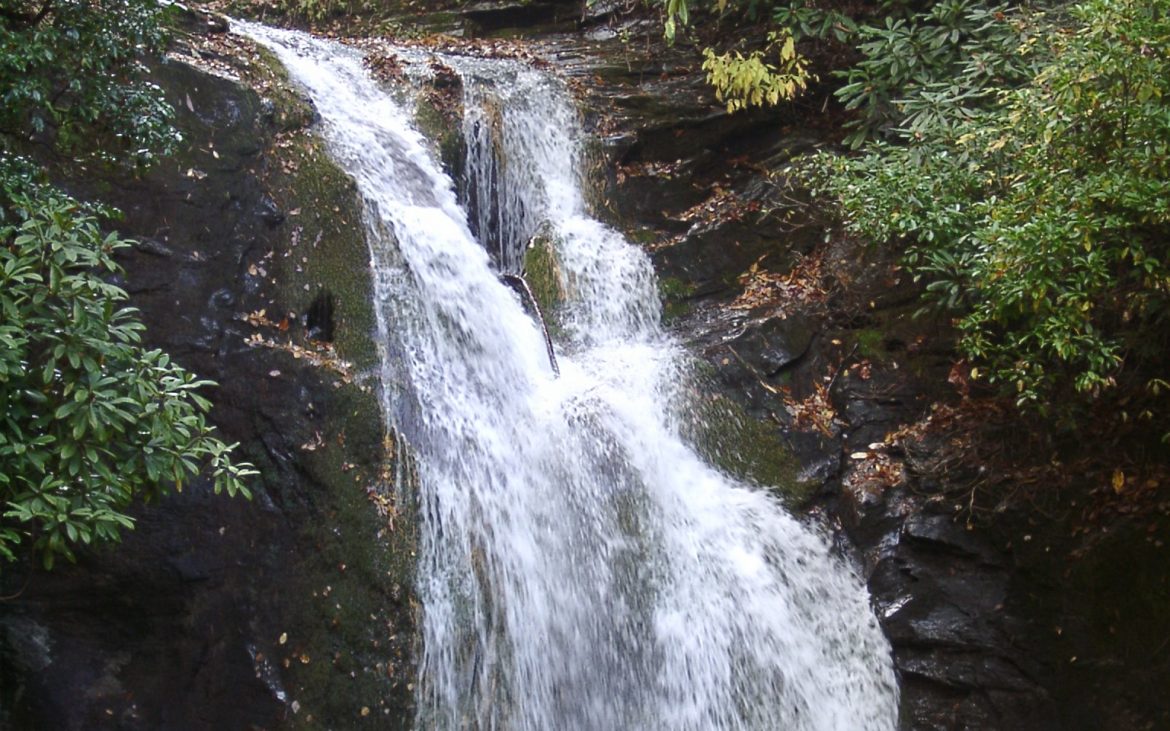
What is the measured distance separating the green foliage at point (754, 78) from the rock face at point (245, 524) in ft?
12.8

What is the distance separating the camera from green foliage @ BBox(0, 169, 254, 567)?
11.0 feet

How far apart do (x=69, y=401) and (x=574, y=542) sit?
3.44 metres

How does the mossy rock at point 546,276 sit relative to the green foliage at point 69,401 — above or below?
below

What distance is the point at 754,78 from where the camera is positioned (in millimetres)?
8430

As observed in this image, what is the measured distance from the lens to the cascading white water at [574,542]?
568 centimetres

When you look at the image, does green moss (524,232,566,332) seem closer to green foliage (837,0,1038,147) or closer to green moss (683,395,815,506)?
green moss (683,395,815,506)

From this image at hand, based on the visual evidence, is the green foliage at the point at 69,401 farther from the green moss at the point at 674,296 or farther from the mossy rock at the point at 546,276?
the green moss at the point at 674,296

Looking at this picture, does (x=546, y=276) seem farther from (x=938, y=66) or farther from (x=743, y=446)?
(x=938, y=66)

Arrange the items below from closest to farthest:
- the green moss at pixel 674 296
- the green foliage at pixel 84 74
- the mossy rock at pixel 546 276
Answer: the green foliage at pixel 84 74 → the mossy rock at pixel 546 276 → the green moss at pixel 674 296

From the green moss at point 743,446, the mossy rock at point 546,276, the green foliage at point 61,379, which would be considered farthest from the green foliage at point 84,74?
the green moss at point 743,446

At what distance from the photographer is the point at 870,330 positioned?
7.44m

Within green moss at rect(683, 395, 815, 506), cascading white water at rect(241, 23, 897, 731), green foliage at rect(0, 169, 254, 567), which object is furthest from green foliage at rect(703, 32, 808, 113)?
green foliage at rect(0, 169, 254, 567)

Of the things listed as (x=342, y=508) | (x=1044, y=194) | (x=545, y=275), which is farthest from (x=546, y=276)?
(x=1044, y=194)

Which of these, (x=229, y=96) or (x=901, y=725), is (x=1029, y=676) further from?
(x=229, y=96)
